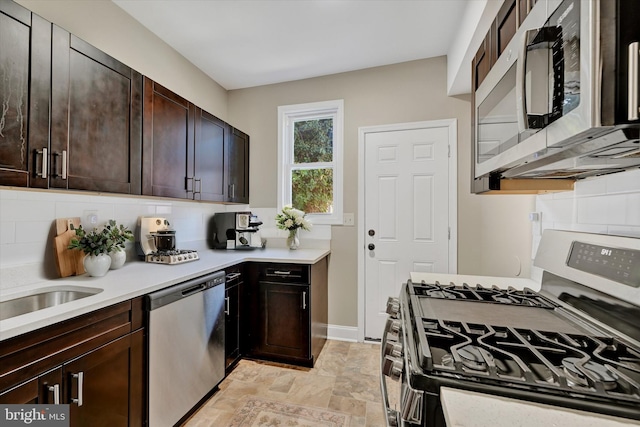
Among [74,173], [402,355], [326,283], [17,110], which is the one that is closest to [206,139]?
[74,173]

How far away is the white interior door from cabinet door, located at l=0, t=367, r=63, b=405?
2268mm

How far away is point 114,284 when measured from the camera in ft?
4.80

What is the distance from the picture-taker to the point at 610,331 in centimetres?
87

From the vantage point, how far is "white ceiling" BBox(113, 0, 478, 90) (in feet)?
6.57

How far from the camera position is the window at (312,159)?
9.68ft

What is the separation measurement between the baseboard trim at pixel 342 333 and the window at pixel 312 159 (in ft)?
3.54

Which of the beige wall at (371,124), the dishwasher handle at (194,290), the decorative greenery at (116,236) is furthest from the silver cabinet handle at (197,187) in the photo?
the beige wall at (371,124)

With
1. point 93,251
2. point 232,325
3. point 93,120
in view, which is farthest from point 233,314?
point 93,120

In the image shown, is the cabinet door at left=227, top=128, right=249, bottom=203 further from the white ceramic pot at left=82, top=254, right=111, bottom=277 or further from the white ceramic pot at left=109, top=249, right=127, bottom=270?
the white ceramic pot at left=82, top=254, right=111, bottom=277

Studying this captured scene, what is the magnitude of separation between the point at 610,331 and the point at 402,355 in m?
0.65

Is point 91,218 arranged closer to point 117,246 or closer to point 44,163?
point 117,246

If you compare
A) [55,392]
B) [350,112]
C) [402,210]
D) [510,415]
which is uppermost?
[350,112]

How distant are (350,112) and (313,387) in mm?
2476

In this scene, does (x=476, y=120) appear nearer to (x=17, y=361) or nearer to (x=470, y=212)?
(x=470, y=212)
